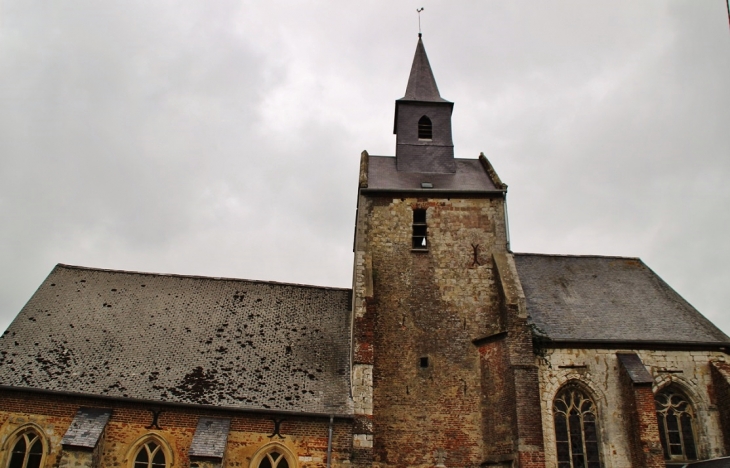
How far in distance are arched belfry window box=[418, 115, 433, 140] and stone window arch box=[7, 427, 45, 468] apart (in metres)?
16.1

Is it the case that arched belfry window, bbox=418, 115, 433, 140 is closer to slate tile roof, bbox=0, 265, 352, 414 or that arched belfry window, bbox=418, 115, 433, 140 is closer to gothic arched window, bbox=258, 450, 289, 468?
slate tile roof, bbox=0, 265, 352, 414

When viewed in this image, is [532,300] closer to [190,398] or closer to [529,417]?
[529,417]

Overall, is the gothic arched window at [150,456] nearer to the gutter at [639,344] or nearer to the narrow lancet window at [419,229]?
the narrow lancet window at [419,229]

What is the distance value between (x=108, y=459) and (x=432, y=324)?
9.79m

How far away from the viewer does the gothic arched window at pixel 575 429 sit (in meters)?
16.3

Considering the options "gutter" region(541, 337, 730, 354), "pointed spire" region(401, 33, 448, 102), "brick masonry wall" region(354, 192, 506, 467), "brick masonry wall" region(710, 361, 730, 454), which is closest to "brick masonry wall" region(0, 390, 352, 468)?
"brick masonry wall" region(354, 192, 506, 467)

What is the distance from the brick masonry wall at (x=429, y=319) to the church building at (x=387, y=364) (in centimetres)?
5

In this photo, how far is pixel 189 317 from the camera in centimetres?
1892

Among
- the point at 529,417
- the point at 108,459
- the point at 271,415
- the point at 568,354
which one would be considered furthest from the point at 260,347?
the point at 568,354

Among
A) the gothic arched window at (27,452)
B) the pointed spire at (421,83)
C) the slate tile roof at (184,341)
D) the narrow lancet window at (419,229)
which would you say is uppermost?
the pointed spire at (421,83)

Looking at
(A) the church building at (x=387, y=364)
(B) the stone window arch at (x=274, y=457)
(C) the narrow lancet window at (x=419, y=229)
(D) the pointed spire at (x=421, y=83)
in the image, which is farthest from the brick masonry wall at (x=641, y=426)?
(D) the pointed spire at (x=421, y=83)

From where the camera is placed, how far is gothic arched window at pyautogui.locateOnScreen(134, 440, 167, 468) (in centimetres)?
1537

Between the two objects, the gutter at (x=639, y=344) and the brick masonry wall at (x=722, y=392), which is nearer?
the brick masonry wall at (x=722, y=392)

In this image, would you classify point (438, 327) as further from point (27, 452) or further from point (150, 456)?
point (27, 452)
